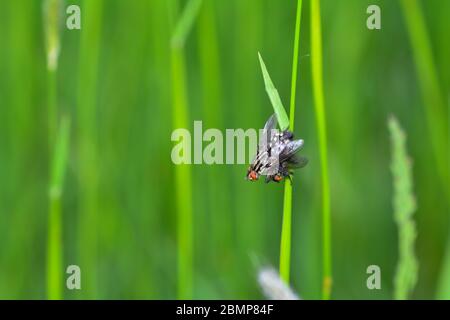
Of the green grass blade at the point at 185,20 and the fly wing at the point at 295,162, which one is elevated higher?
the green grass blade at the point at 185,20

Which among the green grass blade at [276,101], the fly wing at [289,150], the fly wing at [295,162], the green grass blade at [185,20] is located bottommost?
the fly wing at [295,162]

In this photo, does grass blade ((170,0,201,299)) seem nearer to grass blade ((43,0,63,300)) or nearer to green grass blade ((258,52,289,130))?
grass blade ((43,0,63,300))

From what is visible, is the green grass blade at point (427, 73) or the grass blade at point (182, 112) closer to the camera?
the grass blade at point (182, 112)

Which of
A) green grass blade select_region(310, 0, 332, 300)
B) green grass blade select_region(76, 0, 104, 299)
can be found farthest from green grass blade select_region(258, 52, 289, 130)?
green grass blade select_region(76, 0, 104, 299)

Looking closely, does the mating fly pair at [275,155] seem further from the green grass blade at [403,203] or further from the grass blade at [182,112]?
the grass blade at [182,112]

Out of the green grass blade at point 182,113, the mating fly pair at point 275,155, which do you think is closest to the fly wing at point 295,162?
the mating fly pair at point 275,155

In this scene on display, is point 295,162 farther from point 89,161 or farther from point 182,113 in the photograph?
point 89,161

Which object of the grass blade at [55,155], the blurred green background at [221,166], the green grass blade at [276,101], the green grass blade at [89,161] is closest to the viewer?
the green grass blade at [276,101]
